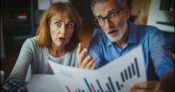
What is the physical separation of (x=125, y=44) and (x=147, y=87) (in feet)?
0.77

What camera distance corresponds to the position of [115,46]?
3.13ft

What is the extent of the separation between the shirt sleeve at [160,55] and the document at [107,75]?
8cm

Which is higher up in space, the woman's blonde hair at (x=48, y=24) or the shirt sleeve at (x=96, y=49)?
the woman's blonde hair at (x=48, y=24)

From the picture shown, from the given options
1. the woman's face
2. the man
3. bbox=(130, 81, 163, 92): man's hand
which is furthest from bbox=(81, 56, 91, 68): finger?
bbox=(130, 81, 163, 92): man's hand

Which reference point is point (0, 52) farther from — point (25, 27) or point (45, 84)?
point (45, 84)

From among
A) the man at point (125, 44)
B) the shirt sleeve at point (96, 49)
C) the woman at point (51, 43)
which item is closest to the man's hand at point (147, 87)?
the man at point (125, 44)

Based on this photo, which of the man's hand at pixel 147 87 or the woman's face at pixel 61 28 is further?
the woman's face at pixel 61 28

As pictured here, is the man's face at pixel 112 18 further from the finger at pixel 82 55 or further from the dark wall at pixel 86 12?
the finger at pixel 82 55

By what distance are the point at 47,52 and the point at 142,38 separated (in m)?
0.52

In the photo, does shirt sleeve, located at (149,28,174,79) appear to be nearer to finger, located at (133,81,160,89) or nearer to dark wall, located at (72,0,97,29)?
finger, located at (133,81,160,89)

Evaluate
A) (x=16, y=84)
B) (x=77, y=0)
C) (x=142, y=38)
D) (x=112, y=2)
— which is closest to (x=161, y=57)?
(x=142, y=38)

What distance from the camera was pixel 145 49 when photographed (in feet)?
2.95

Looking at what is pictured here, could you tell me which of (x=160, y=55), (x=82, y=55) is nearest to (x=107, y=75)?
(x=82, y=55)

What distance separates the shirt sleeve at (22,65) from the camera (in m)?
1.03
